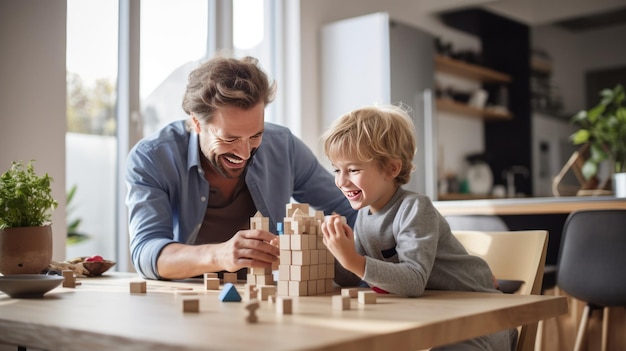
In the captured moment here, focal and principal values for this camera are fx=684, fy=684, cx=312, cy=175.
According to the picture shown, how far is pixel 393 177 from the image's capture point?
1668 millimetres

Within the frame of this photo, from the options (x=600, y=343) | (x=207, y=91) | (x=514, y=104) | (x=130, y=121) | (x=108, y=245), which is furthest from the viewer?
(x=514, y=104)

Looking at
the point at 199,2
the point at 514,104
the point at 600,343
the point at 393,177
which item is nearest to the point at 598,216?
the point at 600,343

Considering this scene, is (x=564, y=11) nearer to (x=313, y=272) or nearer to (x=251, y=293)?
(x=313, y=272)

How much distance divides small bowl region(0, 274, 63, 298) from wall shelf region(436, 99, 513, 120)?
5.09 m

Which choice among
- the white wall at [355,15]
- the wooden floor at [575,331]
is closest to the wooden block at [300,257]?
the wooden floor at [575,331]

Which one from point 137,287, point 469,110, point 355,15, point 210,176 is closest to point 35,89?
point 210,176

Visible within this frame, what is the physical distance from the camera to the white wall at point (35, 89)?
9.95ft

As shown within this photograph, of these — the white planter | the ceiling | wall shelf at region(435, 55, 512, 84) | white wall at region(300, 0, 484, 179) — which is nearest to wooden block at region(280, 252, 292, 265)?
the white planter

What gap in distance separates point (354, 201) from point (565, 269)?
5.05ft

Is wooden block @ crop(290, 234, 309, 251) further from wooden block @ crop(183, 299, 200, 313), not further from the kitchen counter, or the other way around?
the kitchen counter

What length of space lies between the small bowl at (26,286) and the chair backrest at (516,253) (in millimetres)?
1039

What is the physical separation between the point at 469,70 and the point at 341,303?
571 cm

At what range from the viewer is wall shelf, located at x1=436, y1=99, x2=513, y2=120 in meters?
6.18

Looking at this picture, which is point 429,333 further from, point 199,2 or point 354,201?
point 199,2
